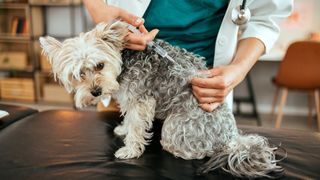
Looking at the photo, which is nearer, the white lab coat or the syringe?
the syringe

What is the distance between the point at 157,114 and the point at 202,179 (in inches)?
12.9

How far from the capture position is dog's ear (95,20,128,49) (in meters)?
1.03

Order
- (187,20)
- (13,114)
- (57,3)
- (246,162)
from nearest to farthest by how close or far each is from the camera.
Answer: (246,162), (187,20), (13,114), (57,3)

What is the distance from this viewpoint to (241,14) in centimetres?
119

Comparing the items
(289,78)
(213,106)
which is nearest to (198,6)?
(213,106)

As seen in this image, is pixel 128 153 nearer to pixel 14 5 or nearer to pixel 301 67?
pixel 301 67

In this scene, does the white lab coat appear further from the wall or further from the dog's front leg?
the wall

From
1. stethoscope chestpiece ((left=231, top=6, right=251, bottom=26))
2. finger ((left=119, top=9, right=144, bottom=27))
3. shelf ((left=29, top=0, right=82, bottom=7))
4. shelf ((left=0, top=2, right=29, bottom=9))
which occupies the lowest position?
finger ((left=119, top=9, right=144, bottom=27))

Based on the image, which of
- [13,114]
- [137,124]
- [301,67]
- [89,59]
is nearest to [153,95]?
[137,124]

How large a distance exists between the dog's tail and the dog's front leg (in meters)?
0.24

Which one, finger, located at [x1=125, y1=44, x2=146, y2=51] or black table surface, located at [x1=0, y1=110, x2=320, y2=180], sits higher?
finger, located at [x1=125, y1=44, x2=146, y2=51]

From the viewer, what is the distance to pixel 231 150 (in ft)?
3.34

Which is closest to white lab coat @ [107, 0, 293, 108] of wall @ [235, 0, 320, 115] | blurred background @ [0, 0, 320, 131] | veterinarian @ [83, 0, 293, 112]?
veterinarian @ [83, 0, 293, 112]

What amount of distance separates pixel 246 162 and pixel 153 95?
364 mm
